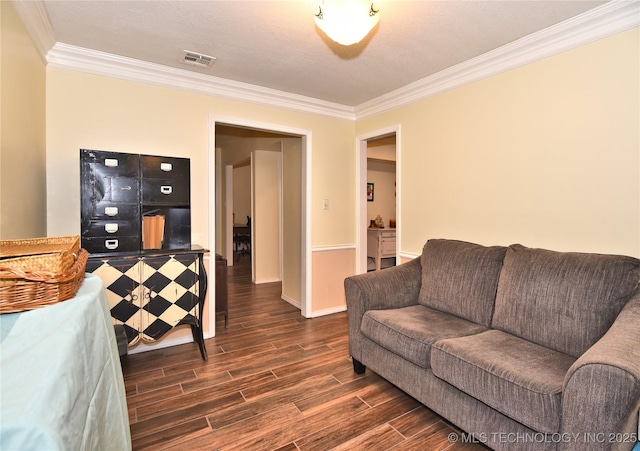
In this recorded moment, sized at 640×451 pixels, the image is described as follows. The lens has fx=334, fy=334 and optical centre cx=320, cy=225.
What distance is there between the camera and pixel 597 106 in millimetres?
2102

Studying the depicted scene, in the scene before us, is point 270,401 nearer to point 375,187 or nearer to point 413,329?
point 413,329

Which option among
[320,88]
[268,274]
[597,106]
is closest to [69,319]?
[597,106]

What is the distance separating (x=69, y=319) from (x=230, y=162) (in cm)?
611

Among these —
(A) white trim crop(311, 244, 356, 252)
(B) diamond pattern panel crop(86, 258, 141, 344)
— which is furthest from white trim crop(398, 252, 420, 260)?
(B) diamond pattern panel crop(86, 258, 141, 344)

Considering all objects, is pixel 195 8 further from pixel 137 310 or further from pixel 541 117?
pixel 541 117

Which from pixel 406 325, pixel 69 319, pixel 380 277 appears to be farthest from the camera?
pixel 380 277

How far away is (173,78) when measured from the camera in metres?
2.95

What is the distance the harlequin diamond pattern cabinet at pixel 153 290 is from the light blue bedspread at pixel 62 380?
160cm

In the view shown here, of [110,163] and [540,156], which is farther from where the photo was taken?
[110,163]

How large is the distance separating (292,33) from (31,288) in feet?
7.05

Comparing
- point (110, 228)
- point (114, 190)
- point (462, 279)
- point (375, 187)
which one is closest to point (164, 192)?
point (114, 190)

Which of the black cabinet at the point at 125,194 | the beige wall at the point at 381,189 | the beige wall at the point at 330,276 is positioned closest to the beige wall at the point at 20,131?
the black cabinet at the point at 125,194

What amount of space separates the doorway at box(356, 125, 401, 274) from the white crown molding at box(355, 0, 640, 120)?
1.67ft

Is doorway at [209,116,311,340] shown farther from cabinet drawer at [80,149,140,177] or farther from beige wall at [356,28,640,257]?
beige wall at [356,28,640,257]
